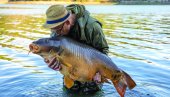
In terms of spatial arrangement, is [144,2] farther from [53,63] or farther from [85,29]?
[53,63]

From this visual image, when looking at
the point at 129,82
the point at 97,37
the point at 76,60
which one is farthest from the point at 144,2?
the point at 76,60

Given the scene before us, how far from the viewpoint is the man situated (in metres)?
6.16

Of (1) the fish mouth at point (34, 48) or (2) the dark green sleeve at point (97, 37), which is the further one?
(2) the dark green sleeve at point (97, 37)

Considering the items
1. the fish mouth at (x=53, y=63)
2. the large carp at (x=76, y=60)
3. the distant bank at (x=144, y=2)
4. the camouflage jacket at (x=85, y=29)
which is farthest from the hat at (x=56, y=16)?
the distant bank at (x=144, y=2)

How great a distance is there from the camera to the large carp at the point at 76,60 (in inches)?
223

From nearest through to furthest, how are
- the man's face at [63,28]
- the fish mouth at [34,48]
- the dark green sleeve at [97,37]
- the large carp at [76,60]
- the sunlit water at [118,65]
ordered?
the fish mouth at [34,48], the large carp at [76,60], the man's face at [63,28], the dark green sleeve at [97,37], the sunlit water at [118,65]

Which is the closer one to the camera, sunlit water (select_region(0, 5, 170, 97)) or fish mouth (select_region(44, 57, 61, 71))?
fish mouth (select_region(44, 57, 61, 71))

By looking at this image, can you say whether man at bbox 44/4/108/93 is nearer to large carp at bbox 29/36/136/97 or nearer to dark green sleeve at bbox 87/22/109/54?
dark green sleeve at bbox 87/22/109/54

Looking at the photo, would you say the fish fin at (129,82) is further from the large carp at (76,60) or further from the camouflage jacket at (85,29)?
the camouflage jacket at (85,29)

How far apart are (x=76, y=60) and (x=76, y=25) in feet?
3.98

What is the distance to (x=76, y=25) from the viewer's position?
7.05 metres

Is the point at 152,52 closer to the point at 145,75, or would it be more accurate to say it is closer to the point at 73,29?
the point at 145,75

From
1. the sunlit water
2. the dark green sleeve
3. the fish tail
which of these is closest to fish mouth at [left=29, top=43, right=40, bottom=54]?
the fish tail

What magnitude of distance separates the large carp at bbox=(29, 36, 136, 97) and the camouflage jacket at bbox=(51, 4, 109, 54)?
0.83m
